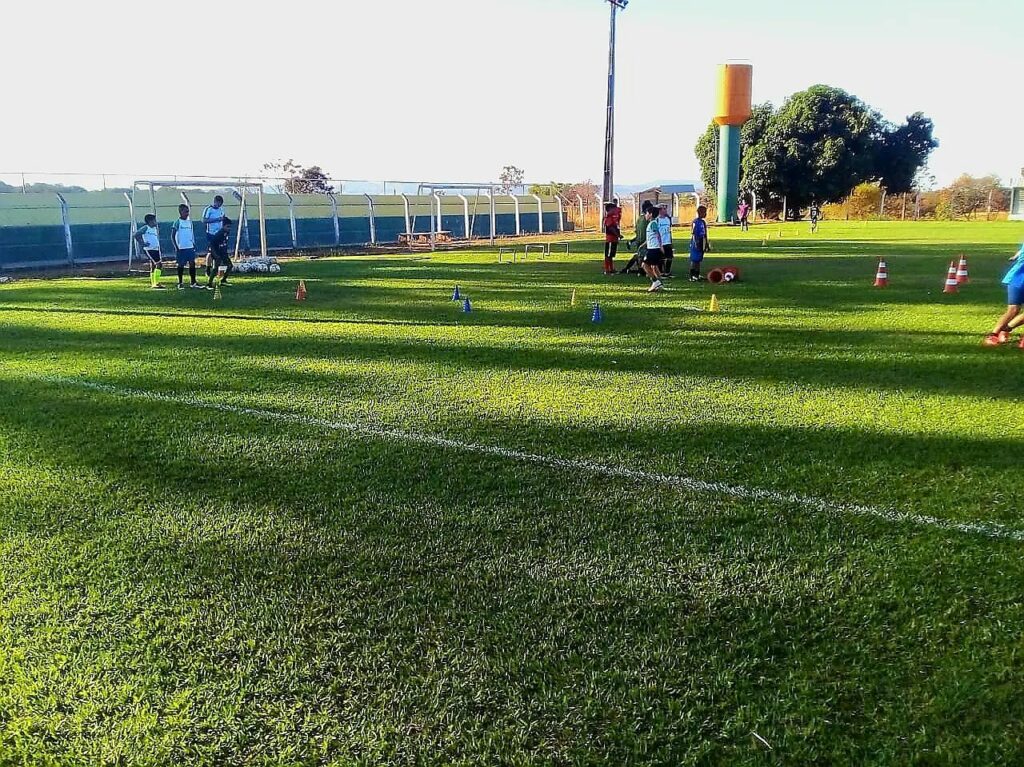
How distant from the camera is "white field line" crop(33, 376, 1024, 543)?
4262 mm

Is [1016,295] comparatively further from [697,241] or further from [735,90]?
[735,90]

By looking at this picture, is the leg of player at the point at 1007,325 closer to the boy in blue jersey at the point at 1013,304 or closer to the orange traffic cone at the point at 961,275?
the boy in blue jersey at the point at 1013,304

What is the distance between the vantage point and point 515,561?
392 cm

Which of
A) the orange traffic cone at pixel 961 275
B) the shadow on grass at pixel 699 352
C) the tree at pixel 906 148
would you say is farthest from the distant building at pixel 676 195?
the shadow on grass at pixel 699 352

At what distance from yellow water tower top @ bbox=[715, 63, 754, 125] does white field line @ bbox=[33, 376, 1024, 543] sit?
50579 millimetres

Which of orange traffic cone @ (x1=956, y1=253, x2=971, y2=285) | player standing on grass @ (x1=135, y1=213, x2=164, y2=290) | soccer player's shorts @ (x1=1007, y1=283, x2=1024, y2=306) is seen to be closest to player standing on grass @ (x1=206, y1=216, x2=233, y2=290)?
player standing on grass @ (x1=135, y1=213, x2=164, y2=290)

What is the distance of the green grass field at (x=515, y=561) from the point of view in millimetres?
2760

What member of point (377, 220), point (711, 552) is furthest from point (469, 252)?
point (711, 552)

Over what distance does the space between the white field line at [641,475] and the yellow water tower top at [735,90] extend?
5058 cm

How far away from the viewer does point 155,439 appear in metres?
5.95

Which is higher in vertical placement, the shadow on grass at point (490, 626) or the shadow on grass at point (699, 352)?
the shadow on grass at point (699, 352)

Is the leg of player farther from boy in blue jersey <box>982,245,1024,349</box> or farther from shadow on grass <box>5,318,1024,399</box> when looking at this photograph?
shadow on grass <box>5,318,1024,399</box>

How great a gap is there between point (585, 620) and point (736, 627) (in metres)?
0.65

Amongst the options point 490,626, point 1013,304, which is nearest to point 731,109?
point 1013,304
